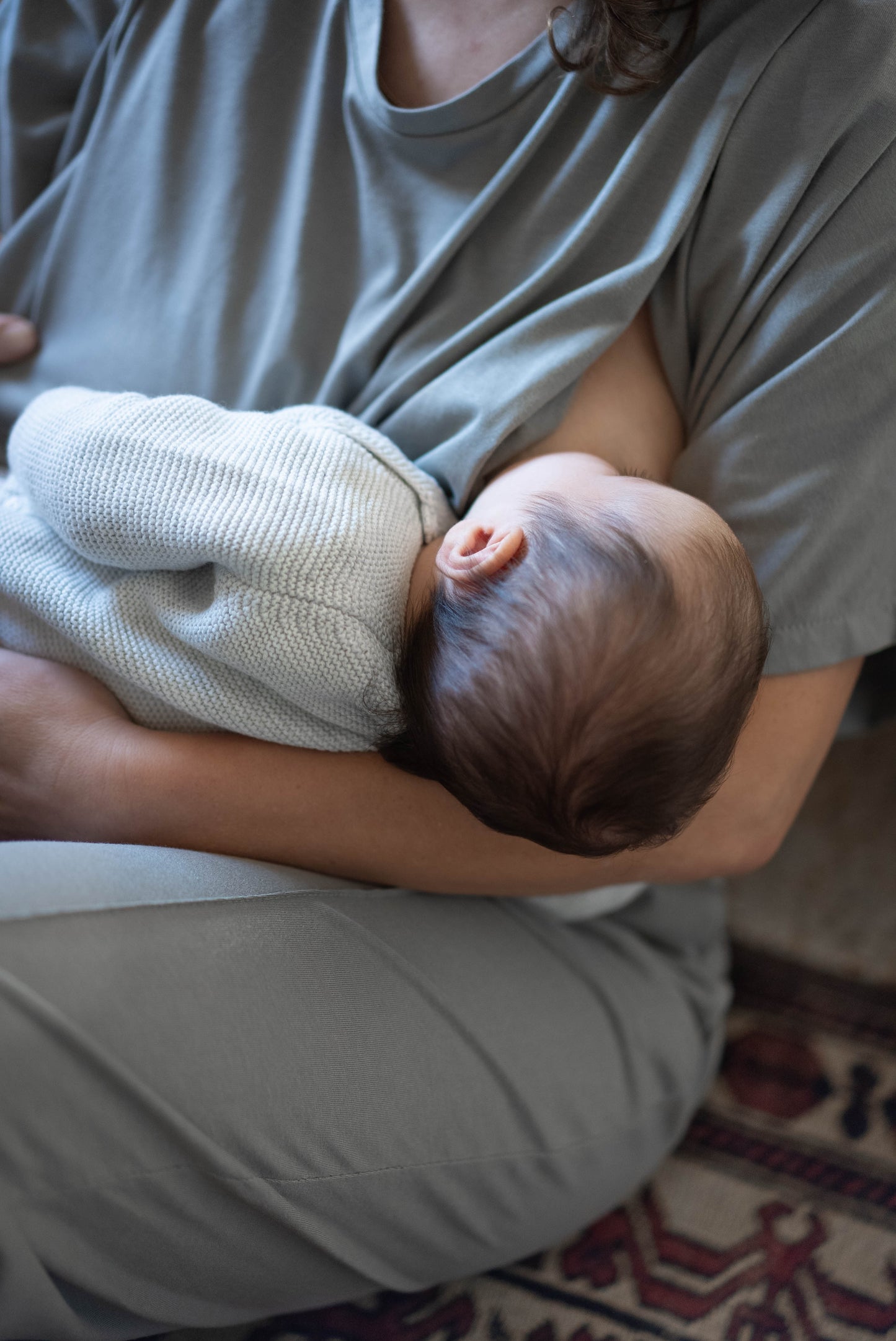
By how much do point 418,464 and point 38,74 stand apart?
0.59 metres

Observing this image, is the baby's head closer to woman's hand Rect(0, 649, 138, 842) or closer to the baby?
the baby

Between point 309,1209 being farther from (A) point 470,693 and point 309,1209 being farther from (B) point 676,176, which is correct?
(B) point 676,176

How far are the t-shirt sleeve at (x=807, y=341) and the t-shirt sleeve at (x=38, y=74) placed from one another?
2.11ft

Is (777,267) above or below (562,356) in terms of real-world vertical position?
above

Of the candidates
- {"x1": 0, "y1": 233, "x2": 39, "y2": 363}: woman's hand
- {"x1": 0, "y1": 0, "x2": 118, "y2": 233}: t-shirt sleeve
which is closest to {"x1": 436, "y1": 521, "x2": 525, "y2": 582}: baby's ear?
{"x1": 0, "y1": 233, "x2": 39, "y2": 363}: woman's hand

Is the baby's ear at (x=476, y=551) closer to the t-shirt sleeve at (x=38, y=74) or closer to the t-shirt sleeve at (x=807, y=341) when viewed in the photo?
the t-shirt sleeve at (x=807, y=341)

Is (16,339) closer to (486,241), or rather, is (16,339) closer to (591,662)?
(486,241)

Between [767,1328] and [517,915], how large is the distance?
0.49 meters

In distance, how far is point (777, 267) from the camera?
0.75m

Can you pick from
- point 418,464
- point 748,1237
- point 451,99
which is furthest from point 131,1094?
point 451,99

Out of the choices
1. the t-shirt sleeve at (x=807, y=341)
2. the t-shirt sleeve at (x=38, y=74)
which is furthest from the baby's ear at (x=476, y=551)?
the t-shirt sleeve at (x=38, y=74)

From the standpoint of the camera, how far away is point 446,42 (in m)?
0.85

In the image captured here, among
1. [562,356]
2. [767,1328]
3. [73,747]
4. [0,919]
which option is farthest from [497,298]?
[767,1328]

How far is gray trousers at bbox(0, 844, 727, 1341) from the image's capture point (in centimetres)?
68
